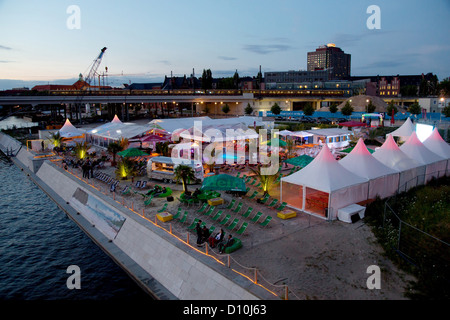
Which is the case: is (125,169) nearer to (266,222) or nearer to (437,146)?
(266,222)

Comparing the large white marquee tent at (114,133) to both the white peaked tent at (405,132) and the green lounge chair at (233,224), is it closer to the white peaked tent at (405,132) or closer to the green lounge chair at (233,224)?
the green lounge chair at (233,224)

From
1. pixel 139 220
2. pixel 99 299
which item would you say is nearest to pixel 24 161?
pixel 139 220

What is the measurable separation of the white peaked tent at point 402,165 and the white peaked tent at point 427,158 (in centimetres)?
75

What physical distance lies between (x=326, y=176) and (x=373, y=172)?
3.42m

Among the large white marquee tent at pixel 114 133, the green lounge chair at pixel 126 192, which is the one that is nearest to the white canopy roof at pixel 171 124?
the large white marquee tent at pixel 114 133

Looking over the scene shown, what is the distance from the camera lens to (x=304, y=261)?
38.9 ft

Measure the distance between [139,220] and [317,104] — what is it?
8852 centimetres

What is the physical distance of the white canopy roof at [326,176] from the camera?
16.1 meters

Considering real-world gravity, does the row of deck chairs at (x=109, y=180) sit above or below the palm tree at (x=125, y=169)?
below

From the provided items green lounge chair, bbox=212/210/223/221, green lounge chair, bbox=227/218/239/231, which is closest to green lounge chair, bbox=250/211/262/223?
green lounge chair, bbox=227/218/239/231

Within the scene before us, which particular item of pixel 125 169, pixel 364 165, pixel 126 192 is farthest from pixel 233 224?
pixel 125 169

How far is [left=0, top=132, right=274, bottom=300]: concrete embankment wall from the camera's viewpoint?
10.5 m

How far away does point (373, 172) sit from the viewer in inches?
706
